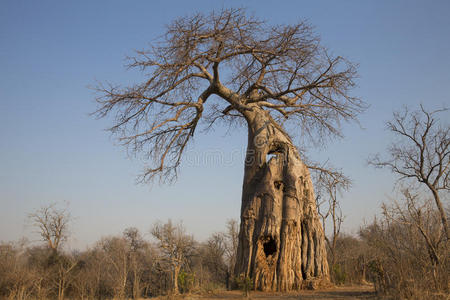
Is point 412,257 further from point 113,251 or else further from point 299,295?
point 113,251

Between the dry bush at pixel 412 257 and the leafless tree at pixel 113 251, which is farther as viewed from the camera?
the leafless tree at pixel 113 251

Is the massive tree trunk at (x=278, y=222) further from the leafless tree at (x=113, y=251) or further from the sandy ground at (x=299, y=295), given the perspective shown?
the leafless tree at (x=113, y=251)

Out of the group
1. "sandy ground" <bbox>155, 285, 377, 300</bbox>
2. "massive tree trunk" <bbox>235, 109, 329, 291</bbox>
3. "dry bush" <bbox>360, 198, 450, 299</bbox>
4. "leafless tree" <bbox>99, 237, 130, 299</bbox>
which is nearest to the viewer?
"dry bush" <bbox>360, 198, 450, 299</bbox>

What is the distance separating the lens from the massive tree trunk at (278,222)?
666 cm

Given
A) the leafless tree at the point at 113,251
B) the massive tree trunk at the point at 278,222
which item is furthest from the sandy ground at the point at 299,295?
the leafless tree at the point at 113,251

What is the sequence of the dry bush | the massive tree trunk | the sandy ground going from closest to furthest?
the dry bush, the sandy ground, the massive tree trunk

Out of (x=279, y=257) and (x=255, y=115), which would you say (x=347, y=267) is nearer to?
(x=279, y=257)

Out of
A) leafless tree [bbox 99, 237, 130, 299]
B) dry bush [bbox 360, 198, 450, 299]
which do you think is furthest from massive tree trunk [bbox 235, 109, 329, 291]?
leafless tree [bbox 99, 237, 130, 299]

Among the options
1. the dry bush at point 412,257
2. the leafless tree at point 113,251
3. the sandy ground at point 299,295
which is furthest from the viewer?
the leafless tree at point 113,251

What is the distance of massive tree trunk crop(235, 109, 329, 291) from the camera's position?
666cm

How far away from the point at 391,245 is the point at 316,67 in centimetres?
359

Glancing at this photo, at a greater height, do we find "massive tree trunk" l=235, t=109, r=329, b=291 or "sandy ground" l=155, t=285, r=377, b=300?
"massive tree trunk" l=235, t=109, r=329, b=291

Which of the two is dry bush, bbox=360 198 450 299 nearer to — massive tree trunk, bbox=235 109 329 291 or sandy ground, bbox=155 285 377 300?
sandy ground, bbox=155 285 377 300

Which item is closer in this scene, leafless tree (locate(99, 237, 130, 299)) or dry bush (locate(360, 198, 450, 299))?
dry bush (locate(360, 198, 450, 299))
